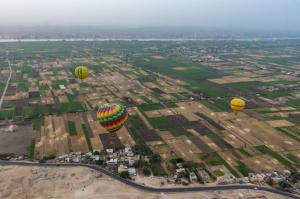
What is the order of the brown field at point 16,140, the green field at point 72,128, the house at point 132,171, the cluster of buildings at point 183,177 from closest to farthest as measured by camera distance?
1. the cluster of buildings at point 183,177
2. the house at point 132,171
3. the brown field at point 16,140
4. the green field at point 72,128

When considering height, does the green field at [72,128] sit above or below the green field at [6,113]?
above

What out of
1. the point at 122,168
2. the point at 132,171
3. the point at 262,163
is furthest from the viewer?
the point at 262,163

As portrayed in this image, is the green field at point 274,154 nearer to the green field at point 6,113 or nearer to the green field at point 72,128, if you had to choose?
the green field at point 72,128

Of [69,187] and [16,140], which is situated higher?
[69,187]

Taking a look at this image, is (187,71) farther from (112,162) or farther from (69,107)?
(112,162)

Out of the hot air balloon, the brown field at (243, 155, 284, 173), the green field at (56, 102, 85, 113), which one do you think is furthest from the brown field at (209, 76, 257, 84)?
the hot air balloon

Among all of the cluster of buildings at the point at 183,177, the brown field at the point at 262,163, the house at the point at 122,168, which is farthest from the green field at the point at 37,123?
the brown field at the point at 262,163

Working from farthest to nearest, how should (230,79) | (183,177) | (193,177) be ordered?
1. (230,79)
2. (183,177)
3. (193,177)

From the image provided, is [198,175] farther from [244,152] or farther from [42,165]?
[42,165]

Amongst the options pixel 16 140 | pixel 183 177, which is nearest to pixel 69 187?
pixel 183 177

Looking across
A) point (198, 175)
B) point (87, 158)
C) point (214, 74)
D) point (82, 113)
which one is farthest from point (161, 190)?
point (214, 74)
